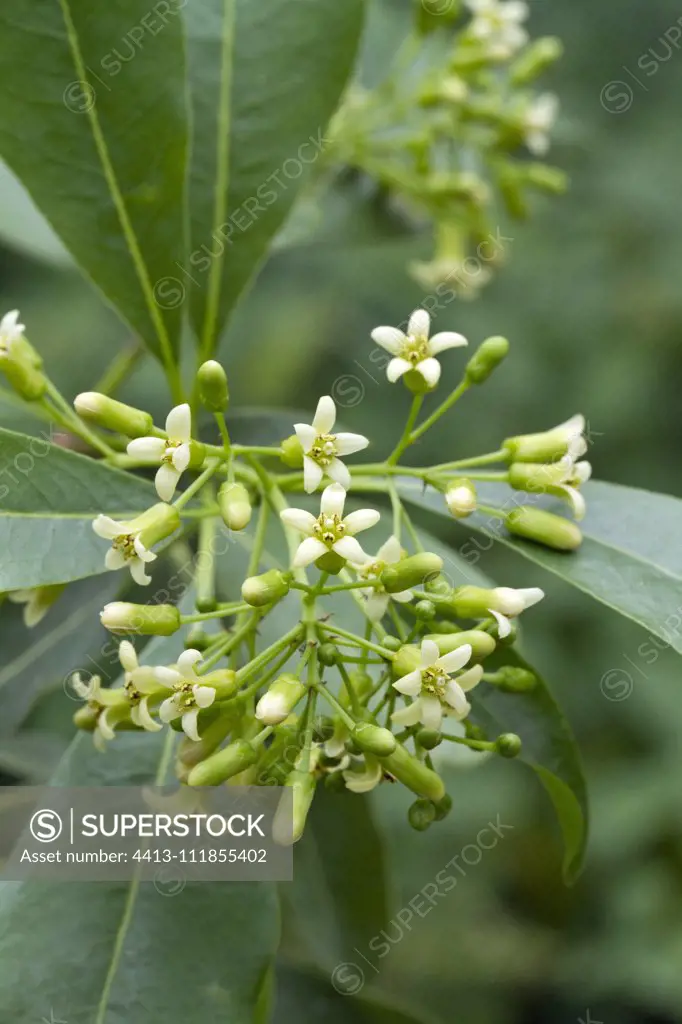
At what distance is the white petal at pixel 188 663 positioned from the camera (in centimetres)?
141

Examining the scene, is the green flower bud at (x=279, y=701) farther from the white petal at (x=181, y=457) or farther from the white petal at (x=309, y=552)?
the white petal at (x=181, y=457)

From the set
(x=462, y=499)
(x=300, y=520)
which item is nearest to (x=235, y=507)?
(x=300, y=520)

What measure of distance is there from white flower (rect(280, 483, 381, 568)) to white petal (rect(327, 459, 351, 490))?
2 cm

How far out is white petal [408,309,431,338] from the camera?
1.67m

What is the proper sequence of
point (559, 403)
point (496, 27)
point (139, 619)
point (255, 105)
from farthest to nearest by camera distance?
point (559, 403)
point (496, 27)
point (255, 105)
point (139, 619)

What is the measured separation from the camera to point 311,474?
1492mm

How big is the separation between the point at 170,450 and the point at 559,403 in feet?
12.1

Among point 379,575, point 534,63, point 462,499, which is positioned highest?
point 534,63

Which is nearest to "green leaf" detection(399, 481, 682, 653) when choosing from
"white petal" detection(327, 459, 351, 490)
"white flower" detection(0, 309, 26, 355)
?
"white petal" detection(327, 459, 351, 490)

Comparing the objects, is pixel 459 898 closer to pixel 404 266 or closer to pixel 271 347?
pixel 271 347

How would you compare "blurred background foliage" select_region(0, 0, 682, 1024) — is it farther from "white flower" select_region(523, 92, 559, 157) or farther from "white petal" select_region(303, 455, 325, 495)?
"white petal" select_region(303, 455, 325, 495)

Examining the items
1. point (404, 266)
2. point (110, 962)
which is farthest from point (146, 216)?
point (404, 266)

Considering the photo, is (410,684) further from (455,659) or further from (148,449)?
Result: (148,449)

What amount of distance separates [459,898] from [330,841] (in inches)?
89.5
